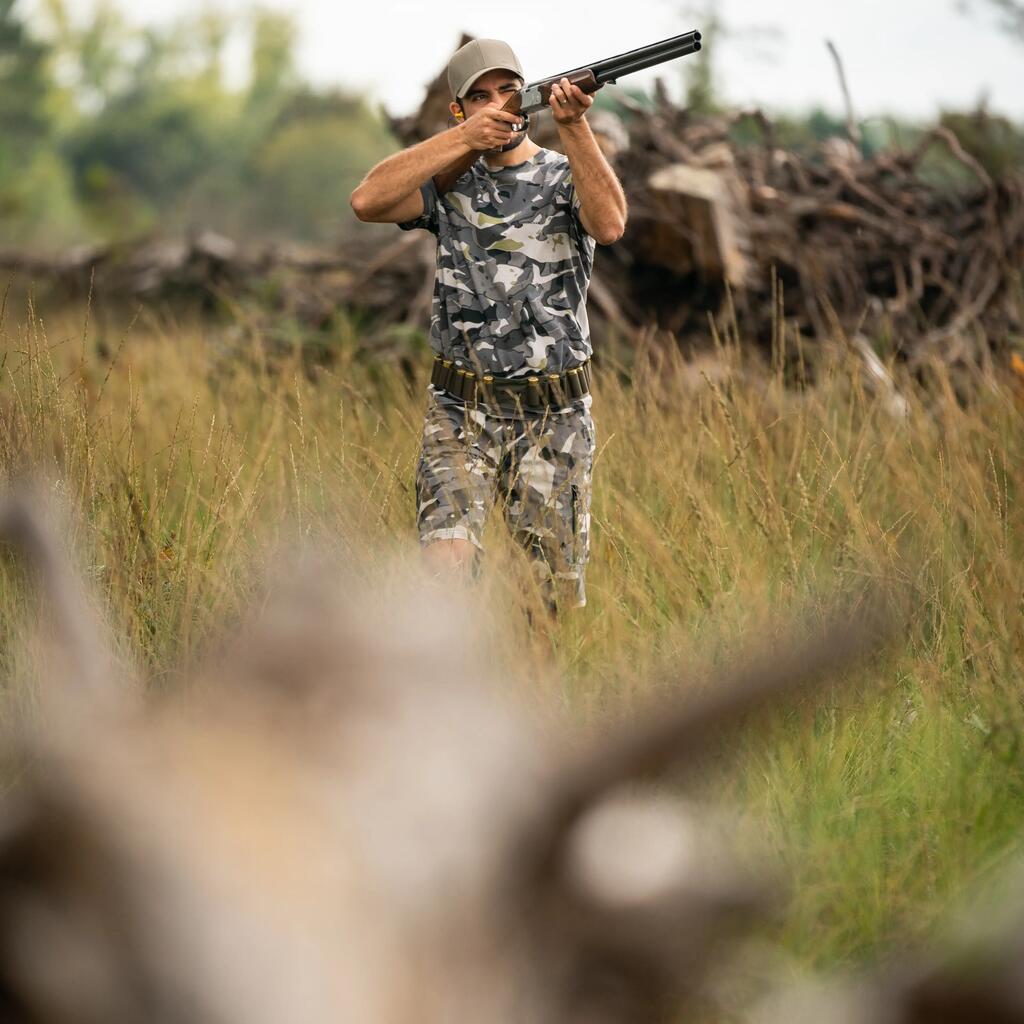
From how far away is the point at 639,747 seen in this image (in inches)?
23.7

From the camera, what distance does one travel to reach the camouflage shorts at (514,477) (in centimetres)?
329

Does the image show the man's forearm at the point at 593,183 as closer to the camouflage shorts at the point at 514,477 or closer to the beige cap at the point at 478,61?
the beige cap at the point at 478,61

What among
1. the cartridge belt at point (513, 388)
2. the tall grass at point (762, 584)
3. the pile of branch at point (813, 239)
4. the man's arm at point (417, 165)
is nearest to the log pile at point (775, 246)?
the pile of branch at point (813, 239)

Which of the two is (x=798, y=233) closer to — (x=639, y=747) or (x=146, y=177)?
(x=639, y=747)

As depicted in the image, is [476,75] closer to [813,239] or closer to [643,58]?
[643,58]

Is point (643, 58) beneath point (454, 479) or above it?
above

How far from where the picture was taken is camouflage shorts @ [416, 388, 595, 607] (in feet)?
10.8

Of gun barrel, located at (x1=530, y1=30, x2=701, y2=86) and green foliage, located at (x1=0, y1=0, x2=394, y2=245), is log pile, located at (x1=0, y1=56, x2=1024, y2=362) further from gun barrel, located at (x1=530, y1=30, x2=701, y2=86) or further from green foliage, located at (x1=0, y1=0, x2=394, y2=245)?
green foliage, located at (x1=0, y1=0, x2=394, y2=245)

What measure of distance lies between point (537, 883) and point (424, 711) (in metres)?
0.11

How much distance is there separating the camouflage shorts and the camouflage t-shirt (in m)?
0.17

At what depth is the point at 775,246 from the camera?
24.1ft

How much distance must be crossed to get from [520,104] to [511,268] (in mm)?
470

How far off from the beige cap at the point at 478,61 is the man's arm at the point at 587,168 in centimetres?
27

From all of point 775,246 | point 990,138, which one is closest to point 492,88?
point 775,246
